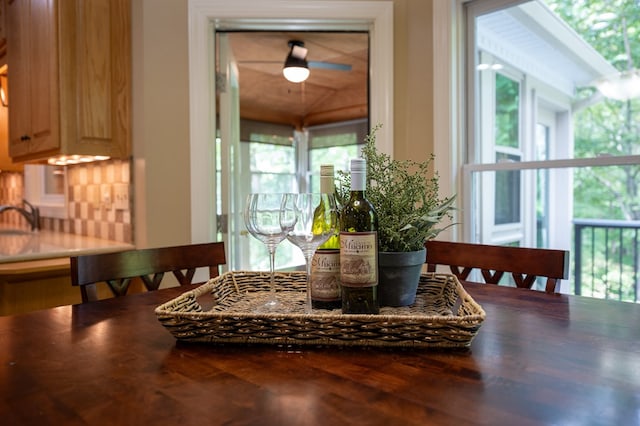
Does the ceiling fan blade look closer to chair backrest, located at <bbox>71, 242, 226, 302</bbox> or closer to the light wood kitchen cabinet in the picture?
the light wood kitchen cabinet

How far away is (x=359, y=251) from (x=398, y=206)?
18cm

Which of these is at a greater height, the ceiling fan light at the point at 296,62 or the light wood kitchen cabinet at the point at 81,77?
the ceiling fan light at the point at 296,62

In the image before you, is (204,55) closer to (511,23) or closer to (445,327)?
(511,23)

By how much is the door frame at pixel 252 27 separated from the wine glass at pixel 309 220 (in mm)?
1369

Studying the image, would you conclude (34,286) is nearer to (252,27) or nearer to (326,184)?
(252,27)

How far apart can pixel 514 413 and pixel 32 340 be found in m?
0.80

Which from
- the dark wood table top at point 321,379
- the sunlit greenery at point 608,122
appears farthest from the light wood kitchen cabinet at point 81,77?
the sunlit greenery at point 608,122

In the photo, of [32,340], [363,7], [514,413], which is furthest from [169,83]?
[514,413]

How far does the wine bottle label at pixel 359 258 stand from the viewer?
76cm

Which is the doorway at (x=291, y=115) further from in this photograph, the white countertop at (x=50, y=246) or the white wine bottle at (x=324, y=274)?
the white wine bottle at (x=324, y=274)

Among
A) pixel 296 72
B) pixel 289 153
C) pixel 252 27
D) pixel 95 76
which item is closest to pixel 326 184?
pixel 252 27

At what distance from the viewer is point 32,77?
2.42 meters

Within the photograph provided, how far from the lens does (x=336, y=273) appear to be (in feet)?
2.81

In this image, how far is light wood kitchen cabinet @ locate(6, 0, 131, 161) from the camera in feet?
7.13
